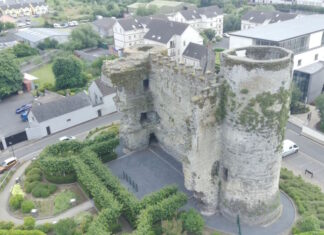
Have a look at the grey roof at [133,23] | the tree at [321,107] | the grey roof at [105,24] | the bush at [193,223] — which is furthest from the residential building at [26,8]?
the bush at [193,223]

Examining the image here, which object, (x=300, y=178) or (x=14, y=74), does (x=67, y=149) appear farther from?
(x=14, y=74)

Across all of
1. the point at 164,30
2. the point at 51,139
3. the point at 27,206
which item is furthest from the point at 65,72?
the point at 27,206

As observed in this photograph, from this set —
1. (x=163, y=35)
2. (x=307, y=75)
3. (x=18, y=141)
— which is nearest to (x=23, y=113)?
(x=18, y=141)

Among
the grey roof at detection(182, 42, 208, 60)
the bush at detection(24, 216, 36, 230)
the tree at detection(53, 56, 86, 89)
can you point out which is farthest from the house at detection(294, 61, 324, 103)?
the bush at detection(24, 216, 36, 230)

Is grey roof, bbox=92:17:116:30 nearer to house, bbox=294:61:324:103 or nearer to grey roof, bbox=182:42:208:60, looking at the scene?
grey roof, bbox=182:42:208:60

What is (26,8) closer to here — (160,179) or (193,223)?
(160,179)
